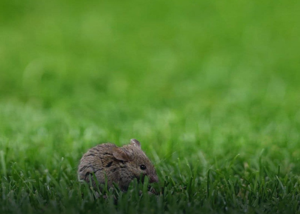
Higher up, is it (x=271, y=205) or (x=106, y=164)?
(x=106, y=164)

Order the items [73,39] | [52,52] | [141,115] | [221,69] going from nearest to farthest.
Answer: [141,115] < [221,69] < [52,52] < [73,39]

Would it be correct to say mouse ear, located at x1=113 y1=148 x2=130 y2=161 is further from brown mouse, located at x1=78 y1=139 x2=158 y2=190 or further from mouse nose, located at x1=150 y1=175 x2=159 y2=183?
mouse nose, located at x1=150 y1=175 x2=159 y2=183

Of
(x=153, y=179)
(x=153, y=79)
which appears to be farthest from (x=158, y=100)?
(x=153, y=179)

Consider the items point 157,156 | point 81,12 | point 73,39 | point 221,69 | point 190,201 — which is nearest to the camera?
point 190,201

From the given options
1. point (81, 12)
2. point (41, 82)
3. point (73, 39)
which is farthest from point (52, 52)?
point (81, 12)

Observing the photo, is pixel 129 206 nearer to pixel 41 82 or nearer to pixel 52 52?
pixel 41 82

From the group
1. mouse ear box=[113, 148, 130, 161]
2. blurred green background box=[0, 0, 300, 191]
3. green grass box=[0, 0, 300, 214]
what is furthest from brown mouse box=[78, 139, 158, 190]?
blurred green background box=[0, 0, 300, 191]

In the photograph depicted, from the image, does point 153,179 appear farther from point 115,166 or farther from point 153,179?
point 115,166

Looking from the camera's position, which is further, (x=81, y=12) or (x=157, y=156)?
(x=81, y=12)

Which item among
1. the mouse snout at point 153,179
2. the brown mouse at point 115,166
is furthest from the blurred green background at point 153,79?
the mouse snout at point 153,179
